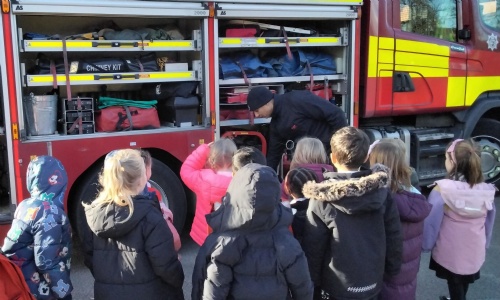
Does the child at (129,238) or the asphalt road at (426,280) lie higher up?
the child at (129,238)

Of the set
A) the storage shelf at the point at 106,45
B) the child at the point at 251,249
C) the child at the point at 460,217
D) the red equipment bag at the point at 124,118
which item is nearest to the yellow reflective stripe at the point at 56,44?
the storage shelf at the point at 106,45

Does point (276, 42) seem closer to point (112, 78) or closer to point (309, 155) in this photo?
point (112, 78)

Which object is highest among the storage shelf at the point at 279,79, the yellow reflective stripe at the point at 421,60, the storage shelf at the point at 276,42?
the storage shelf at the point at 276,42

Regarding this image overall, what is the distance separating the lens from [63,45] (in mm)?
4488

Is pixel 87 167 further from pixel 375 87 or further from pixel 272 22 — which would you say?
pixel 375 87

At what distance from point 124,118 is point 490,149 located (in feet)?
14.5

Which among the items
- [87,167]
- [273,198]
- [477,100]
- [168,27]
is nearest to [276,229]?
[273,198]

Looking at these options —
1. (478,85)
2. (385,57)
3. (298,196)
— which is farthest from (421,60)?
(298,196)

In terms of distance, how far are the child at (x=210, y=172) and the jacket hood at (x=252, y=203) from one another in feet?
3.15

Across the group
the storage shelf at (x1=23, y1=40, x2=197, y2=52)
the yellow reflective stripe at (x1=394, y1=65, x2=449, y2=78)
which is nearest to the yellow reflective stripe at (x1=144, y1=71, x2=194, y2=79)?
the storage shelf at (x1=23, y1=40, x2=197, y2=52)

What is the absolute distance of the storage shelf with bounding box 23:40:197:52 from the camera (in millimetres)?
4383

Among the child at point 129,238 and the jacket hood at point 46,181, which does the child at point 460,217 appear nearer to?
the child at point 129,238

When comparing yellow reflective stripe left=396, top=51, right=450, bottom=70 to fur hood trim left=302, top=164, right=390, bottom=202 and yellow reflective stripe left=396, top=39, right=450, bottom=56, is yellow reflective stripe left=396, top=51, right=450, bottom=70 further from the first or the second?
fur hood trim left=302, top=164, right=390, bottom=202

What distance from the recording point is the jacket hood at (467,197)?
3.44 meters
